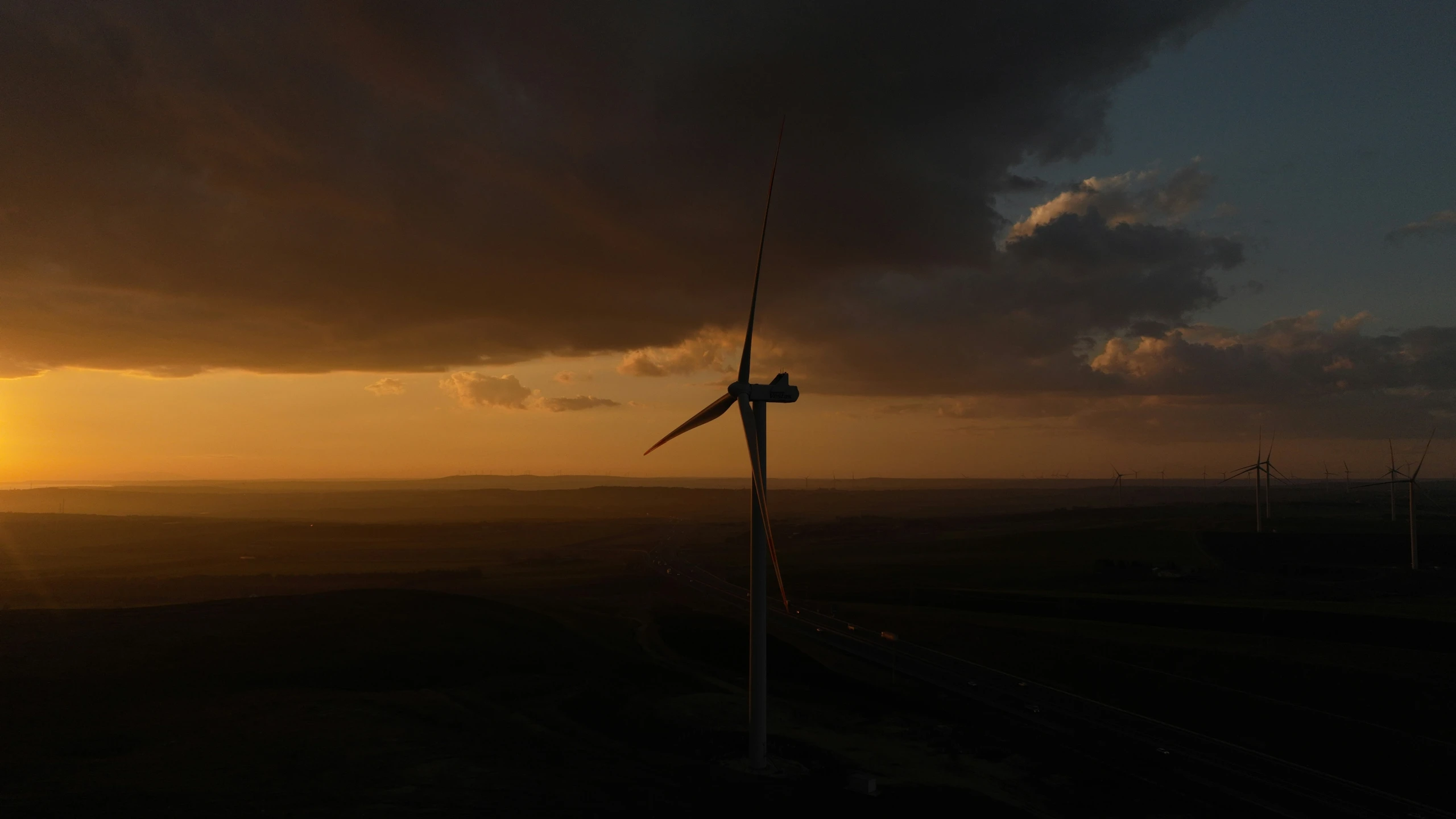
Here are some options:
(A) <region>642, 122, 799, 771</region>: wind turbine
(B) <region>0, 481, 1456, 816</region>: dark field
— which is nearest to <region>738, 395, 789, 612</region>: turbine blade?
(A) <region>642, 122, 799, 771</region>: wind turbine

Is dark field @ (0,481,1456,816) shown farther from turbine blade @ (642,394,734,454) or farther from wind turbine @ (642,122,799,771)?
turbine blade @ (642,394,734,454)

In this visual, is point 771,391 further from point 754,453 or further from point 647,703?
point 647,703

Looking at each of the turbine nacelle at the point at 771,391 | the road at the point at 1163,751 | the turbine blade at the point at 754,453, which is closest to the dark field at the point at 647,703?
the road at the point at 1163,751

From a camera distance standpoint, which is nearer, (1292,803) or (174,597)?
(1292,803)

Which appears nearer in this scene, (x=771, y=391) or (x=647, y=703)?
(x=771, y=391)

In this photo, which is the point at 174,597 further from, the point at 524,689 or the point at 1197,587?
the point at 1197,587

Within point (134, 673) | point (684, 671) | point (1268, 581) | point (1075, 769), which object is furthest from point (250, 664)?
point (1268, 581)

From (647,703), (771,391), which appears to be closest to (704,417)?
(771,391)
